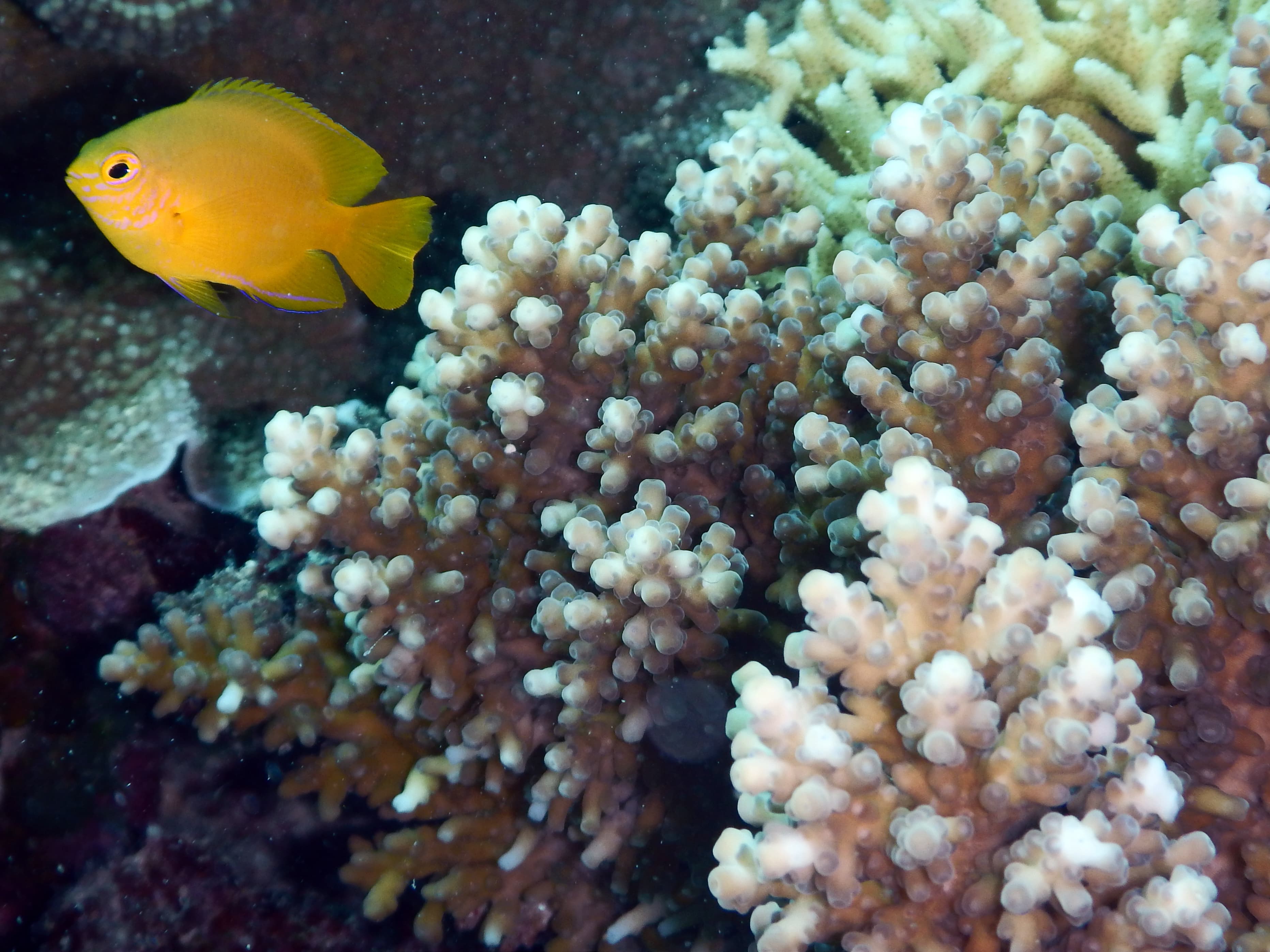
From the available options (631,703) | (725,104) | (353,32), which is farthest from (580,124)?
(631,703)

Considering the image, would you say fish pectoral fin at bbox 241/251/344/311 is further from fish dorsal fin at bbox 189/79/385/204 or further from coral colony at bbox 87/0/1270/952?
coral colony at bbox 87/0/1270/952

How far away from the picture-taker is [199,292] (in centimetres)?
244

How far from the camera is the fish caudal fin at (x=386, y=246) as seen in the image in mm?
2420

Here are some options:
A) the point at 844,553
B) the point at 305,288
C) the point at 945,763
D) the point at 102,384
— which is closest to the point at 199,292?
the point at 305,288

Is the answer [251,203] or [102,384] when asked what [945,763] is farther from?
[102,384]

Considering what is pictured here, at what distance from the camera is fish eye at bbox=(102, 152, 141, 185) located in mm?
2193

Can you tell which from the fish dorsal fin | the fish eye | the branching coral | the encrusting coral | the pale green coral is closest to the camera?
the branching coral

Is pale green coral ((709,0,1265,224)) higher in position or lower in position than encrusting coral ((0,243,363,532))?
higher

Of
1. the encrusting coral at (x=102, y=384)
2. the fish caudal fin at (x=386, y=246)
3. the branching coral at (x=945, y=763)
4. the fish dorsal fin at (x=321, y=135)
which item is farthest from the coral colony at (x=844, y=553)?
the encrusting coral at (x=102, y=384)

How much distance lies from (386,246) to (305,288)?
25 centimetres

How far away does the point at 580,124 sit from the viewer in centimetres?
343

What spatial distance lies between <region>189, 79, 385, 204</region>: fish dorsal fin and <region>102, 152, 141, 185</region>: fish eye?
240 millimetres

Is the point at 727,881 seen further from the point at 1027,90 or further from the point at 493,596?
the point at 1027,90

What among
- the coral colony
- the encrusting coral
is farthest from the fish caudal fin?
the encrusting coral
